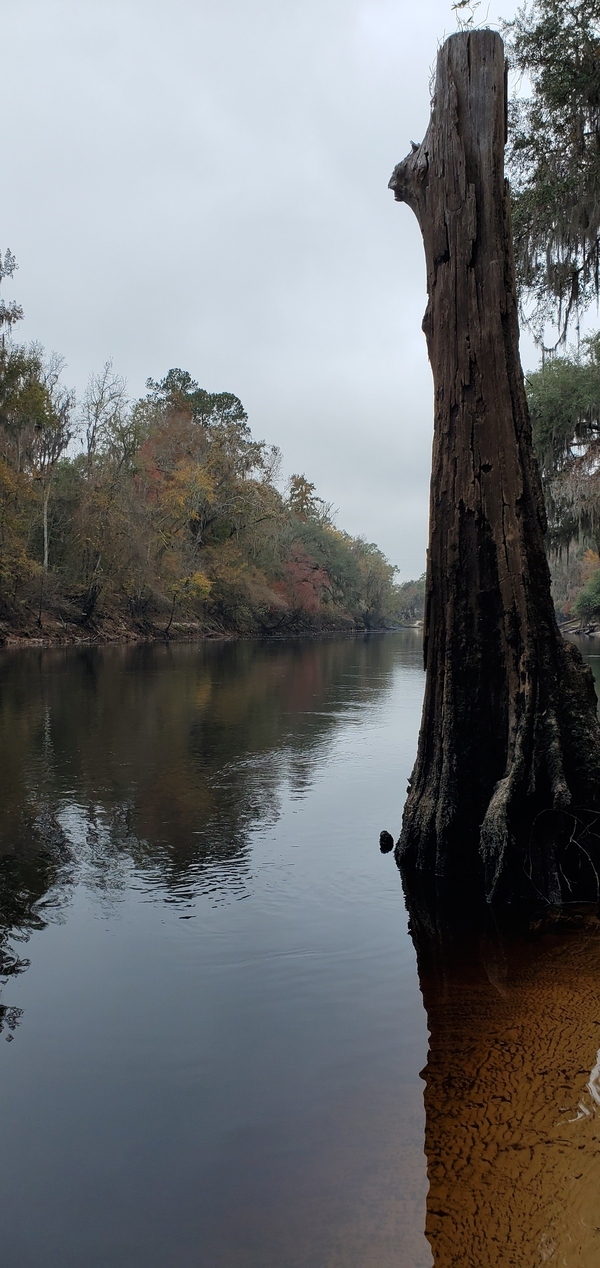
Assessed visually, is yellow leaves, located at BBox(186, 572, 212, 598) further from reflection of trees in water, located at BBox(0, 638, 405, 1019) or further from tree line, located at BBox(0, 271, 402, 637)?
reflection of trees in water, located at BBox(0, 638, 405, 1019)

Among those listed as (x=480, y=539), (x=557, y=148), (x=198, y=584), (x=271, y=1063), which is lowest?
(x=271, y=1063)

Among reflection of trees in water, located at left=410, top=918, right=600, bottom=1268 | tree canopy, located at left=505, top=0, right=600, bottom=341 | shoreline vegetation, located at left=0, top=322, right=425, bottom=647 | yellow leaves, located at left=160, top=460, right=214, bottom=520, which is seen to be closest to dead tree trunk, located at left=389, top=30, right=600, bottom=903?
reflection of trees in water, located at left=410, top=918, right=600, bottom=1268

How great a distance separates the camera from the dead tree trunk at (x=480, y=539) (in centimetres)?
512

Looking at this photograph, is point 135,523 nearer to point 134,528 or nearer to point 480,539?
point 134,528

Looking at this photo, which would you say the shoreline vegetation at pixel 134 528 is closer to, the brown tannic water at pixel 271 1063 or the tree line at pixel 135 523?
the tree line at pixel 135 523

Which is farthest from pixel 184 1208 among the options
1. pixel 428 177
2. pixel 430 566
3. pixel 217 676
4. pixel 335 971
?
pixel 217 676

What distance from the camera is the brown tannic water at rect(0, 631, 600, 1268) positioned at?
2281 millimetres

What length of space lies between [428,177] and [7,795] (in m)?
6.61

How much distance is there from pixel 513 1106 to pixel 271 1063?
3.11 feet

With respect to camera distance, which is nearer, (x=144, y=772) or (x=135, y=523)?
(x=144, y=772)

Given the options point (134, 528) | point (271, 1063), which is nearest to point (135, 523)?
point (134, 528)

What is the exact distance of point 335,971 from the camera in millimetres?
4102

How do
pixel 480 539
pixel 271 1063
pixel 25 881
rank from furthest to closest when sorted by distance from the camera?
pixel 25 881 < pixel 480 539 < pixel 271 1063

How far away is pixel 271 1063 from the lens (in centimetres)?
318
